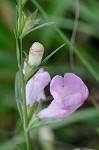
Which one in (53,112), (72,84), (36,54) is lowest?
(53,112)

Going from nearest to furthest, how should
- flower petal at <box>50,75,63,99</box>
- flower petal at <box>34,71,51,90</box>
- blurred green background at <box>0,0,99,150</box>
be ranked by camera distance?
flower petal at <box>50,75,63,99</box>
flower petal at <box>34,71,51,90</box>
blurred green background at <box>0,0,99,150</box>

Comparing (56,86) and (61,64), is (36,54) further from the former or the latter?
(61,64)

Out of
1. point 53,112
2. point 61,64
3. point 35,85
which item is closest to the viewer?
point 53,112

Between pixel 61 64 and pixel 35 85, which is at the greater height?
pixel 35 85

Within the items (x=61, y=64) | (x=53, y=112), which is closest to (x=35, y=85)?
(x=53, y=112)

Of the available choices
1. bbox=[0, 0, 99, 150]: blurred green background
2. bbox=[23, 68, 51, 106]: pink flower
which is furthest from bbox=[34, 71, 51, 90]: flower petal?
bbox=[0, 0, 99, 150]: blurred green background

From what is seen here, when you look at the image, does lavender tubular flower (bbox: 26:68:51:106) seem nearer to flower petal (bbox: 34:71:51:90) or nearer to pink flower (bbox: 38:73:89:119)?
flower petal (bbox: 34:71:51:90)

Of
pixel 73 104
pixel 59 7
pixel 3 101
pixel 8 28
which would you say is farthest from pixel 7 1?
pixel 73 104

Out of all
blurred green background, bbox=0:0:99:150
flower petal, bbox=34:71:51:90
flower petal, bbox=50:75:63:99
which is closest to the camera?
flower petal, bbox=50:75:63:99

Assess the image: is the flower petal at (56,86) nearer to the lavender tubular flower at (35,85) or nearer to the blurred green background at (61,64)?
the lavender tubular flower at (35,85)

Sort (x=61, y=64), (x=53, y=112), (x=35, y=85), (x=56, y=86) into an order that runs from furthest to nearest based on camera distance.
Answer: (x=61, y=64), (x=35, y=85), (x=53, y=112), (x=56, y=86)
